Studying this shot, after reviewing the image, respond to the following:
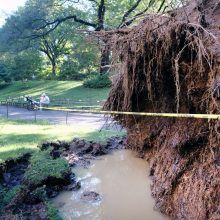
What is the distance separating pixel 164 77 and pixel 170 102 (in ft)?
2.03

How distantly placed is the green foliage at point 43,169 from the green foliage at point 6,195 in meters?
0.53

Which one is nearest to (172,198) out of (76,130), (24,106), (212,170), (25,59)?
(212,170)

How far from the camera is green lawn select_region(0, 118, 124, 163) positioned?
403 inches

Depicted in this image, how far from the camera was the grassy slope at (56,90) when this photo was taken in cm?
2885

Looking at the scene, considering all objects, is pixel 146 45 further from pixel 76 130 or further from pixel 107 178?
pixel 76 130

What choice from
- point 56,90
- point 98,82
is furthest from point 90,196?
point 56,90

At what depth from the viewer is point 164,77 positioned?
26.5 feet

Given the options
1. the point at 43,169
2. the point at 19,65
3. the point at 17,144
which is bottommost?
the point at 17,144

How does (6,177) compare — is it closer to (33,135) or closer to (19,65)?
(33,135)

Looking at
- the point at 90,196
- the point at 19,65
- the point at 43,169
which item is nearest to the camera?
the point at 90,196

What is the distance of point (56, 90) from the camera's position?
34.3 metres

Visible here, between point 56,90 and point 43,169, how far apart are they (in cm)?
2665

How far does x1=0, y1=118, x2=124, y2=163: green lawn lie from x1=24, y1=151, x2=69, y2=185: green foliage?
93 cm

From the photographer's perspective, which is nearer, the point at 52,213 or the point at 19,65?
the point at 52,213
